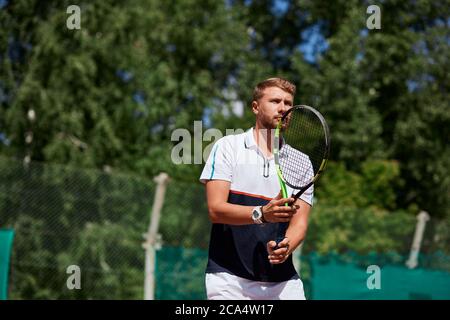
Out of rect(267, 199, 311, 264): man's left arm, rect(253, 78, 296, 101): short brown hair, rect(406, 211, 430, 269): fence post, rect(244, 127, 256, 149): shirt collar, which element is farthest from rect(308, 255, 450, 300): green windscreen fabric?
Answer: rect(253, 78, 296, 101): short brown hair

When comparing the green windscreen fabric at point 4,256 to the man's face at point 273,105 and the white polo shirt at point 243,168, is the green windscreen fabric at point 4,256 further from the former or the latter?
the man's face at point 273,105

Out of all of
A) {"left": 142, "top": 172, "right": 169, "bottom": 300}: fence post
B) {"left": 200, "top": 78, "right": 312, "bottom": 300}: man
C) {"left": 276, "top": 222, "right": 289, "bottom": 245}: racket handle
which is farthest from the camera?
{"left": 142, "top": 172, "right": 169, "bottom": 300}: fence post

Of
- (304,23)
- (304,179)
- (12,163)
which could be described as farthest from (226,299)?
(304,23)

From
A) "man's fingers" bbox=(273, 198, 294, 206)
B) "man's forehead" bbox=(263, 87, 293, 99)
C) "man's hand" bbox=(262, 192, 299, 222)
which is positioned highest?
"man's forehead" bbox=(263, 87, 293, 99)

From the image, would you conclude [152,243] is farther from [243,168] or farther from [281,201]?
[281,201]

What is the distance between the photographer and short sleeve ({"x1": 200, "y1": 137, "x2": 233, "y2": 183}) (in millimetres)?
4070

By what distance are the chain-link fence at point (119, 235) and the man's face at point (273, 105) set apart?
5.94m

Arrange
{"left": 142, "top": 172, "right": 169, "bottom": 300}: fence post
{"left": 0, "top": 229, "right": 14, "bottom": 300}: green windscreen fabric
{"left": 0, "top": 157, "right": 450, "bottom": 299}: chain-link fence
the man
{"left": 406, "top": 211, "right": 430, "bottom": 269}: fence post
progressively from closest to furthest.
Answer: the man < {"left": 0, "top": 229, "right": 14, "bottom": 300}: green windscreen fabric < {"left": 142, "top": 172, "right": 169, "bottom": 300}: fence post < {"left": 0, "top": 157, "right": 450, "bottom": 299}: chain-link fence < {"left": 406, "top": 211, "right": 430, "bottom": 269}: fence post

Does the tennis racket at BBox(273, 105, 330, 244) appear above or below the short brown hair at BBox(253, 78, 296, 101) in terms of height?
below

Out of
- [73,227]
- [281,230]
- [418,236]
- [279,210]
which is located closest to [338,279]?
[418,236]

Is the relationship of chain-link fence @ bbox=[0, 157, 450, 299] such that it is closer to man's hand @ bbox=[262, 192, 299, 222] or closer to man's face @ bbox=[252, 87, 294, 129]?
man's face @ bbox=[252, 87, 294, 129]

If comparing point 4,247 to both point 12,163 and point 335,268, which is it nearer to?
point 12,163

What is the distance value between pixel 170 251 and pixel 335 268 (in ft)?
7.17

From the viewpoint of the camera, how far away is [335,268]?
9.85 m
